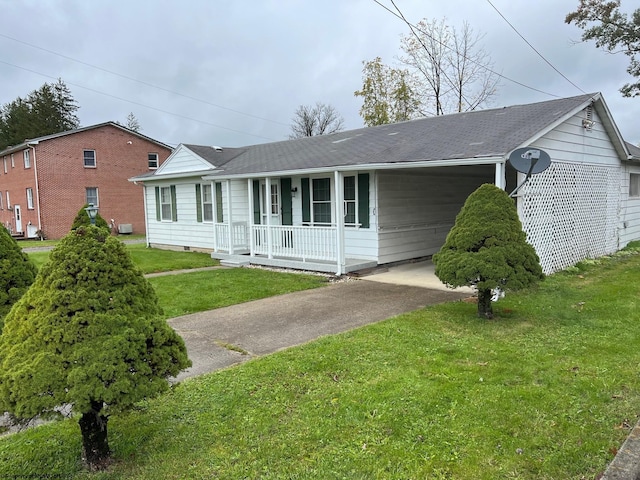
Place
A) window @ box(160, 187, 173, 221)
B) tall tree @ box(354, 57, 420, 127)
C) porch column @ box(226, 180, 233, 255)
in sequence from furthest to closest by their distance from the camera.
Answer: tall tree @ box(354, 57, 420, 127) < window @ box(160, 187, 173, 221) < porch column @ box(226, 180, 233, 255)

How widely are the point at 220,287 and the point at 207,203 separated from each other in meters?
6.51

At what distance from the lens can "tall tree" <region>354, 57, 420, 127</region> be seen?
33.5m

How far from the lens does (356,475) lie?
2922 millimetres

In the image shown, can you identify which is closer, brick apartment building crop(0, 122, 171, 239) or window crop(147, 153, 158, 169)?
brick apartment building crop(0, 122, 171, 239)

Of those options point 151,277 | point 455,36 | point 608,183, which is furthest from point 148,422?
point 455,36

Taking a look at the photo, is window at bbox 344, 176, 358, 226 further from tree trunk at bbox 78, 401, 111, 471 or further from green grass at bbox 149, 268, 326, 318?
tree trunk at bbox 78, 401, 111, 471

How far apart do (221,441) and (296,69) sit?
2872 cm

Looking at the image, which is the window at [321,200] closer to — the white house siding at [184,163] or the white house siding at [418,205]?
the white house siding at [418,205]

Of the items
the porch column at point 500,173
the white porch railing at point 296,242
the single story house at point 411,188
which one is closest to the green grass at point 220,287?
the white porch railing at point 296,242

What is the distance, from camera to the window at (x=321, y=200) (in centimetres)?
1216

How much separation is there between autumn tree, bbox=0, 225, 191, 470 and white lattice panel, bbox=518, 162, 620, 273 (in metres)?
7.46

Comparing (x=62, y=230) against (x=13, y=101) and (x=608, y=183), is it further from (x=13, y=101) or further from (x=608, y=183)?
(x=13, y=101)

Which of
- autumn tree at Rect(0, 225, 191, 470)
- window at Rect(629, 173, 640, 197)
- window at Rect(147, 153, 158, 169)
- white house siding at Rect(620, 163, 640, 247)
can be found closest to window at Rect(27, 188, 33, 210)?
window at Rect(147, 153, 158, 169)

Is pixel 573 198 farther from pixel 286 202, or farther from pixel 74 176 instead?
pixel 74 176
